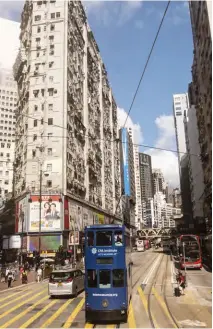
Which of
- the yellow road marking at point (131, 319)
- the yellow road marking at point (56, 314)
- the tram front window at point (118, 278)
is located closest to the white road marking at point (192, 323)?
the yellow road marking at point (131, 319)

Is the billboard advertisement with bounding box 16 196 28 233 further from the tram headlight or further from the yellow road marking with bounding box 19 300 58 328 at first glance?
the tram headlight

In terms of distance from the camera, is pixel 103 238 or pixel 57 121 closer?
pixel 103 238

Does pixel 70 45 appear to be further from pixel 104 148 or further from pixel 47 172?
pixel 104 148

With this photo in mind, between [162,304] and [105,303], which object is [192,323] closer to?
[105,303]

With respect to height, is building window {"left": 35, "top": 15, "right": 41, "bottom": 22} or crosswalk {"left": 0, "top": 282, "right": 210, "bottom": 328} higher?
building window {"left": 35, "top": 15, "right": 41, "bottom": 22}

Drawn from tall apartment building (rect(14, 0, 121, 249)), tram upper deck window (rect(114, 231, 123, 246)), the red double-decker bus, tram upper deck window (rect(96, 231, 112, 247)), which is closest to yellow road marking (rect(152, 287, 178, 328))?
tram upper deck window (rect(114, 231, 123, 246))

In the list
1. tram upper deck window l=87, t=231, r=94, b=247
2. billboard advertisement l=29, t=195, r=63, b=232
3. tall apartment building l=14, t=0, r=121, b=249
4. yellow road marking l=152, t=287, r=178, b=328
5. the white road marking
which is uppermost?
tall apartment building l=14, t=0, r=121, b=249

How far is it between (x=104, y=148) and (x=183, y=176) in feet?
337

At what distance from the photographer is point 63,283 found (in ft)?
84.8

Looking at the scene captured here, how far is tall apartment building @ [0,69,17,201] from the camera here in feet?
415

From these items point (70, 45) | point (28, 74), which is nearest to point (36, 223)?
point (28, 74)

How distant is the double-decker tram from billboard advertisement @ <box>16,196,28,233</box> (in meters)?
43.4

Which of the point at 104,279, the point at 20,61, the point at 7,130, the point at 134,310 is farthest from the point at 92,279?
the point at 7,130

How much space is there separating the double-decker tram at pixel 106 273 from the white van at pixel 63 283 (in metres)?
8.33
